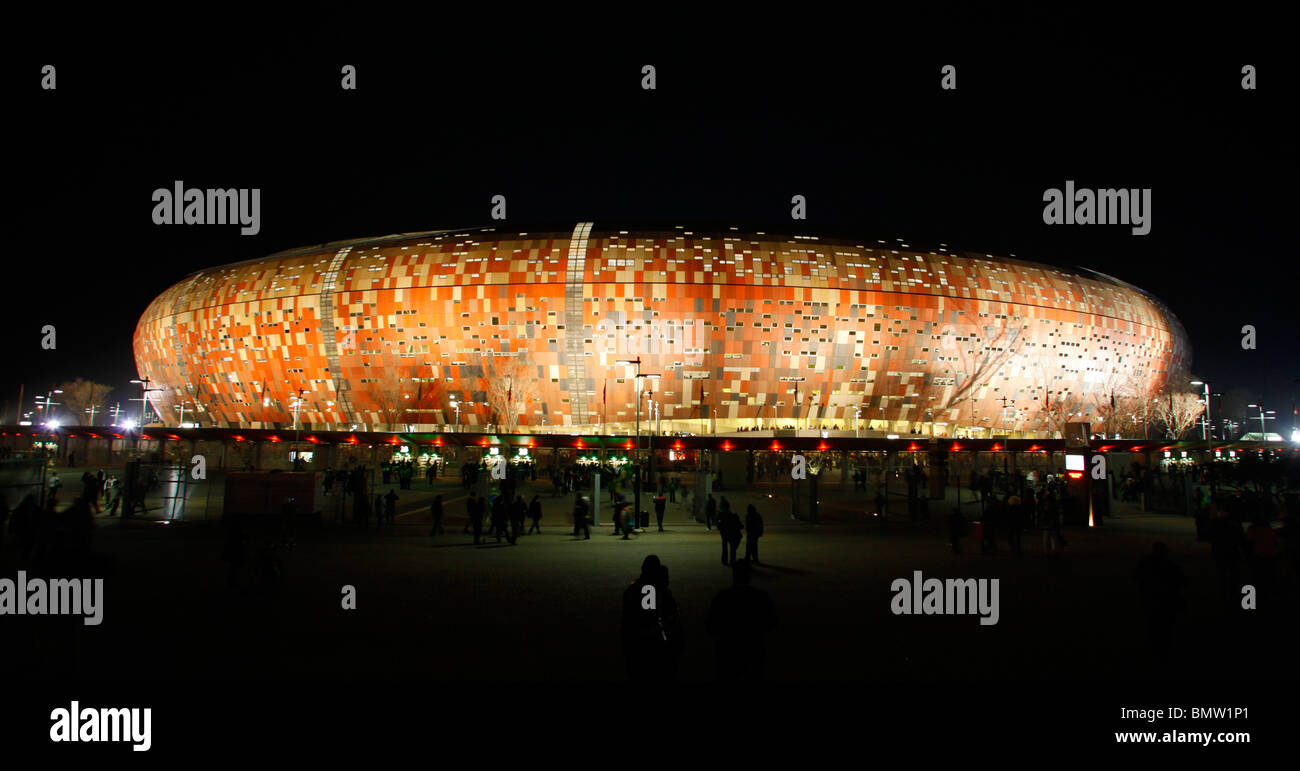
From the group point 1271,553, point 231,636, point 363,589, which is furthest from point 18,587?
point 1271,553

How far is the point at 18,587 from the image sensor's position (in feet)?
31.4

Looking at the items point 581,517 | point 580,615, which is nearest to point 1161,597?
point 580,615

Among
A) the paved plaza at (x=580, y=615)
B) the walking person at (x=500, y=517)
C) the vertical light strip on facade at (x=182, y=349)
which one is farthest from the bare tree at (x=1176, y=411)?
the vertical light strip on facade at (x=182, y=349)

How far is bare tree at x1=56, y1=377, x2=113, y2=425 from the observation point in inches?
4476

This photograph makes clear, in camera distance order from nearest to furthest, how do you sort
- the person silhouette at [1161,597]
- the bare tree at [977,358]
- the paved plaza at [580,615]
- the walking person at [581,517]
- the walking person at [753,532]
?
the paved plaza at [580,615]
the person silhouette at [1161,597]
the walking person at [753,532]
the walking person at [581,517]
the bare tree at [977,358]

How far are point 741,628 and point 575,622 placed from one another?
4.07 metres

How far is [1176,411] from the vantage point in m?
76.6

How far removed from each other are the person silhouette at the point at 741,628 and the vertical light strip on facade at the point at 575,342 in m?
54.4

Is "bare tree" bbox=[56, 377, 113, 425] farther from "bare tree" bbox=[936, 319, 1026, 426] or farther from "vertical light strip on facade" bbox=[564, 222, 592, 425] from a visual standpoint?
"bare tree" bbox=[936, 319, 1026, 426]

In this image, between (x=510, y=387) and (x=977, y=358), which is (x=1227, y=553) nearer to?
(x=510, y=387)

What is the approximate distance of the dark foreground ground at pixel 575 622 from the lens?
7383 millimetres

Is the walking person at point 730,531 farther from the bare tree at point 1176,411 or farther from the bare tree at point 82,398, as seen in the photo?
the bare tree at point 82,398

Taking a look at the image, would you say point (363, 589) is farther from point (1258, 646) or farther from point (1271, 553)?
point (1271, 553)
